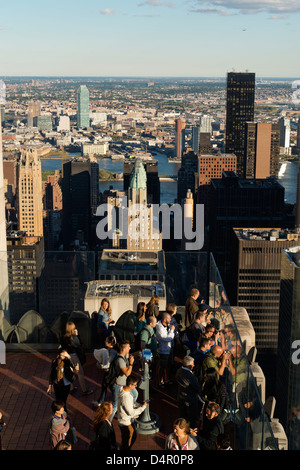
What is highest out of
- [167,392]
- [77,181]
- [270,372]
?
[167,392]

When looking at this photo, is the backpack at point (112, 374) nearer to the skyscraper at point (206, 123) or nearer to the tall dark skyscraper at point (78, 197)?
the tall dark skyscraper at point (78, 197)

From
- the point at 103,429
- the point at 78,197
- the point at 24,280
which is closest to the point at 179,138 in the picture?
the point at 78,197

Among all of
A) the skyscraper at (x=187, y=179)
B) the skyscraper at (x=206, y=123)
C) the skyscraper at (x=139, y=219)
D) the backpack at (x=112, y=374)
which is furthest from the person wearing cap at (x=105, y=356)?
the skyscraper at (x=206, y=123)

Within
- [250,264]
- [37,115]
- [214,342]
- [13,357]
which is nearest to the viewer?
[214,342]

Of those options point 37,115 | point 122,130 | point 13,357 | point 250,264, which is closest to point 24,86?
point 37,115

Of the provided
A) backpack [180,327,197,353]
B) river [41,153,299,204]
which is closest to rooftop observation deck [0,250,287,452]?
backpack [180,327,197,353]

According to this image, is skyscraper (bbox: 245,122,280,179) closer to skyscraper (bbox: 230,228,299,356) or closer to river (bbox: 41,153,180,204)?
river (bbox: 41,153,180,204)

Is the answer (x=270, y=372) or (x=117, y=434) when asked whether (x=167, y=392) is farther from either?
(x=270, y=372)
